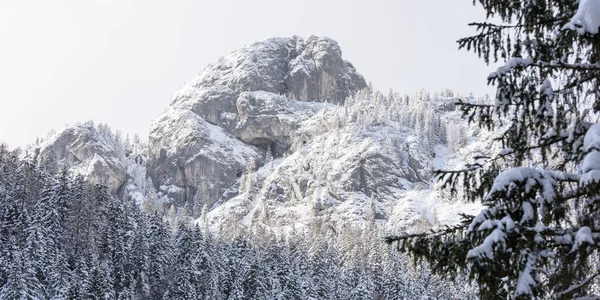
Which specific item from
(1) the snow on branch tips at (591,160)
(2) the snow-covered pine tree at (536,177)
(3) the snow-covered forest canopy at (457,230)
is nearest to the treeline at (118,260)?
(3) the snow-covered forest canopy at (457,230)

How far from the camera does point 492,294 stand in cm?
640

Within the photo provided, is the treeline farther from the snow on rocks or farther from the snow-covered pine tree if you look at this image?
the snow on rocks

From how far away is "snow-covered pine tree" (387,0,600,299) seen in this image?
6121 millimetres

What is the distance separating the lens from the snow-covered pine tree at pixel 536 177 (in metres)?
6.12

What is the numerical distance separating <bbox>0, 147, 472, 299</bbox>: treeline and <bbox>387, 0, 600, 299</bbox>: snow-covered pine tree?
40745mm

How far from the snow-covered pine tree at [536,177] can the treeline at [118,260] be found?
40.7m

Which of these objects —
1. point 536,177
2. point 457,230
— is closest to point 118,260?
point 457,230

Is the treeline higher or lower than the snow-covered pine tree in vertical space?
lower

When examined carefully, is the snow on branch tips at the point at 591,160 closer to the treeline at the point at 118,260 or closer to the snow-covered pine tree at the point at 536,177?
the snow-covered pine tree at the point at 536,177

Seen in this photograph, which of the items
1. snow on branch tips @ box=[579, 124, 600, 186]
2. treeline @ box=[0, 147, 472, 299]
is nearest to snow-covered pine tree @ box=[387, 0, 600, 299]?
snow on branch tips @ box=[579, 124, 600, 186]

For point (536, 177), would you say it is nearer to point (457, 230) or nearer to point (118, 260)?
point (457, 230)

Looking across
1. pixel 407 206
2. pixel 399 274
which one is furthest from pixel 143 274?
pixel 407 206

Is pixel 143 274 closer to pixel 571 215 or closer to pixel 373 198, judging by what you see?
pixel 571 215

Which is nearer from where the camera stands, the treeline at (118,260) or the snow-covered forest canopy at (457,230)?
the snow-covered forest canopy at (457,230)
